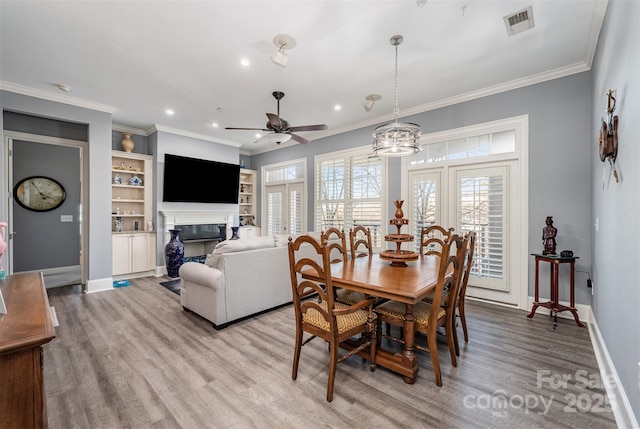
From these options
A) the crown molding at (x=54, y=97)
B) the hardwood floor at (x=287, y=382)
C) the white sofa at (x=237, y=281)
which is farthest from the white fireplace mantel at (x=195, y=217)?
the hardwood floor at (x=287, y=382)

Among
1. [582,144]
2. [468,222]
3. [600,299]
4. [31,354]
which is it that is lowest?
[600,299]

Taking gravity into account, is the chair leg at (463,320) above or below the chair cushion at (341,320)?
below

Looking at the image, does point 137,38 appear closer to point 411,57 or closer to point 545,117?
point 411,57

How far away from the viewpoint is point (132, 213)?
5.89 metres

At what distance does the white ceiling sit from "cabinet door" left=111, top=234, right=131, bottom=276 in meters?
2.25

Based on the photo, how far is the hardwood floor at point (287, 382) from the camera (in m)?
1.79

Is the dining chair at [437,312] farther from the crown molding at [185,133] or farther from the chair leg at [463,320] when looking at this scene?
the crown molding at [185,133]

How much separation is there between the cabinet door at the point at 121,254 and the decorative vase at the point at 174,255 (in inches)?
25.4

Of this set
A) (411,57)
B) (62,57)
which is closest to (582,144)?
(411,57)

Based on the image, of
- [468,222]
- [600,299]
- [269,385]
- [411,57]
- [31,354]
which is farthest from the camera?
[468,222]

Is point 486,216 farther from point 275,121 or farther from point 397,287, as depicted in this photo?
point 275,121

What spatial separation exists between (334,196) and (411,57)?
312 cm

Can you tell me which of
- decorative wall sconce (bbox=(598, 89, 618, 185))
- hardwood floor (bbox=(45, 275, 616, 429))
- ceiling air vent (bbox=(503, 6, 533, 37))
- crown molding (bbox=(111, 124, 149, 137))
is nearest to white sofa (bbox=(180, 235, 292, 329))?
hardwood floor (bbox=(45, 275, 616, 429))

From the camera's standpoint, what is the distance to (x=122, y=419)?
1.79m
